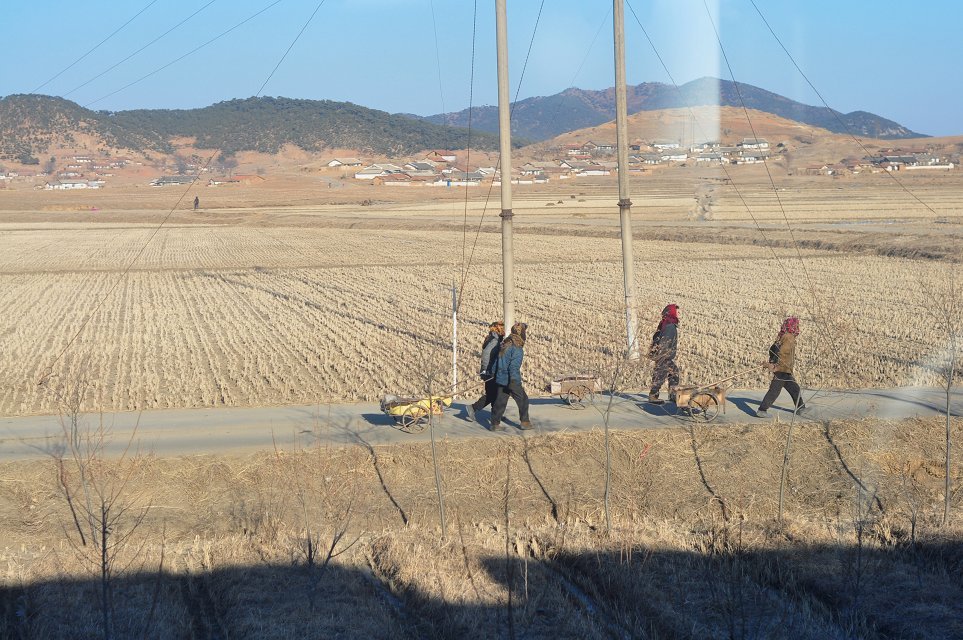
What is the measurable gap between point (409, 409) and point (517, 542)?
3.33 meters

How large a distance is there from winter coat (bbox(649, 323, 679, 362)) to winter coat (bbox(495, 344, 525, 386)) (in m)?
1.77

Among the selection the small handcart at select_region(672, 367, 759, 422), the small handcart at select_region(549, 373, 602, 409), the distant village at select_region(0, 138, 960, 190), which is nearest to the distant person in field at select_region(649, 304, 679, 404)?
the small handcart at select_region(672, 367, 759, 422)

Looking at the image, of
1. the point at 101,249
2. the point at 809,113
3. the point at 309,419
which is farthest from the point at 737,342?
the point at 809,113

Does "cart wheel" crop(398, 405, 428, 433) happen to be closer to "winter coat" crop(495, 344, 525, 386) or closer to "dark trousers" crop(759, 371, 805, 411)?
"winter coat" crop(495, 344, 525, 386)

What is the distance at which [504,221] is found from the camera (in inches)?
561

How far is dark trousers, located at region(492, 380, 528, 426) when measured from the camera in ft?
43.6

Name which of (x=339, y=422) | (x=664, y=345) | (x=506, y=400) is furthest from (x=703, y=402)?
(x=339, y=422)

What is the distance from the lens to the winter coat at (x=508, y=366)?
13203 mm

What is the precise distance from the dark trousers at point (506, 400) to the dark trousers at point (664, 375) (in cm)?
208

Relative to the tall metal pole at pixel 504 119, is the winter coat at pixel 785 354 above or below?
below

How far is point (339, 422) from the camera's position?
14.1 m

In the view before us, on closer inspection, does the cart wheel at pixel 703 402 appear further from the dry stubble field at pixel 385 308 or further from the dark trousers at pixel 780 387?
the dry stubble field at pixel 385 308

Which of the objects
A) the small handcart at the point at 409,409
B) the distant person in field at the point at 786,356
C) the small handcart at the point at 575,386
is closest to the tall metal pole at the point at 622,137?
the small handcart at the point at 575,386

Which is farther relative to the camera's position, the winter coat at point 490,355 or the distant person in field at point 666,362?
the distant person in field at point 666,362
